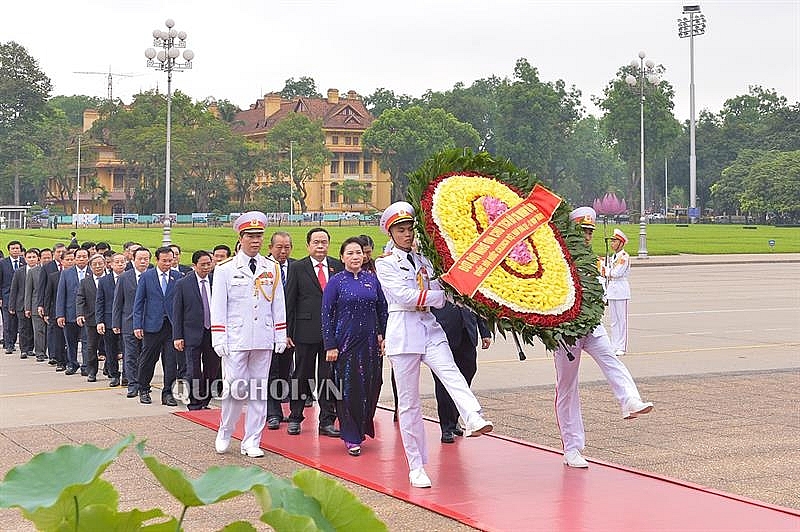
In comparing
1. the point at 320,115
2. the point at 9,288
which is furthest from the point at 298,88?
the point at 9,288

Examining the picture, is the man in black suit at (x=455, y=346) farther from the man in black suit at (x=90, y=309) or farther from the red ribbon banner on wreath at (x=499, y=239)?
the man in black suit at (x=90, y=309)

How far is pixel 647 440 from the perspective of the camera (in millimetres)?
9492

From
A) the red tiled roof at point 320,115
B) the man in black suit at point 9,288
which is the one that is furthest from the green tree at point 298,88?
the man in black suit at point 9,288

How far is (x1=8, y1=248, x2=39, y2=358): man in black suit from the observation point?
17.0 m

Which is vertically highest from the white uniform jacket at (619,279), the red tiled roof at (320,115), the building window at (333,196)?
the red tiled roof at (320,115)

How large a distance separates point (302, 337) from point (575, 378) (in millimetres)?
2978

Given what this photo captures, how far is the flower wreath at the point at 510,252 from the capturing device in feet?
25.2

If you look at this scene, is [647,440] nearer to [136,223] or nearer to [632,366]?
[632,366]

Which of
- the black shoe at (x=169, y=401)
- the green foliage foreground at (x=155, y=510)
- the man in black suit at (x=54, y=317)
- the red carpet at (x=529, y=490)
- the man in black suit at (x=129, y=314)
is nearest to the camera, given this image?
the green foliage foreground at (x=155, y=510)

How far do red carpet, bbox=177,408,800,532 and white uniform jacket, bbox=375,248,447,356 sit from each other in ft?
3.23

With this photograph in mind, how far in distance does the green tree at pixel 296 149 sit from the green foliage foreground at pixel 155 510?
8697 centimetres

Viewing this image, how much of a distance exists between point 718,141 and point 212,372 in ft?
361

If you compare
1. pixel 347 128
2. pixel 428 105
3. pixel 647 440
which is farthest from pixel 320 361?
pixel 428 105

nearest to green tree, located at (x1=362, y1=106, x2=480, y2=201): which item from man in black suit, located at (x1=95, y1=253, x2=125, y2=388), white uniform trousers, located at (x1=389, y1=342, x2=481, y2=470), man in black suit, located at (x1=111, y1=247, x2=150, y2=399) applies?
man in black suit, located at (x1=95, y1=253, x2=125, y2=388)
